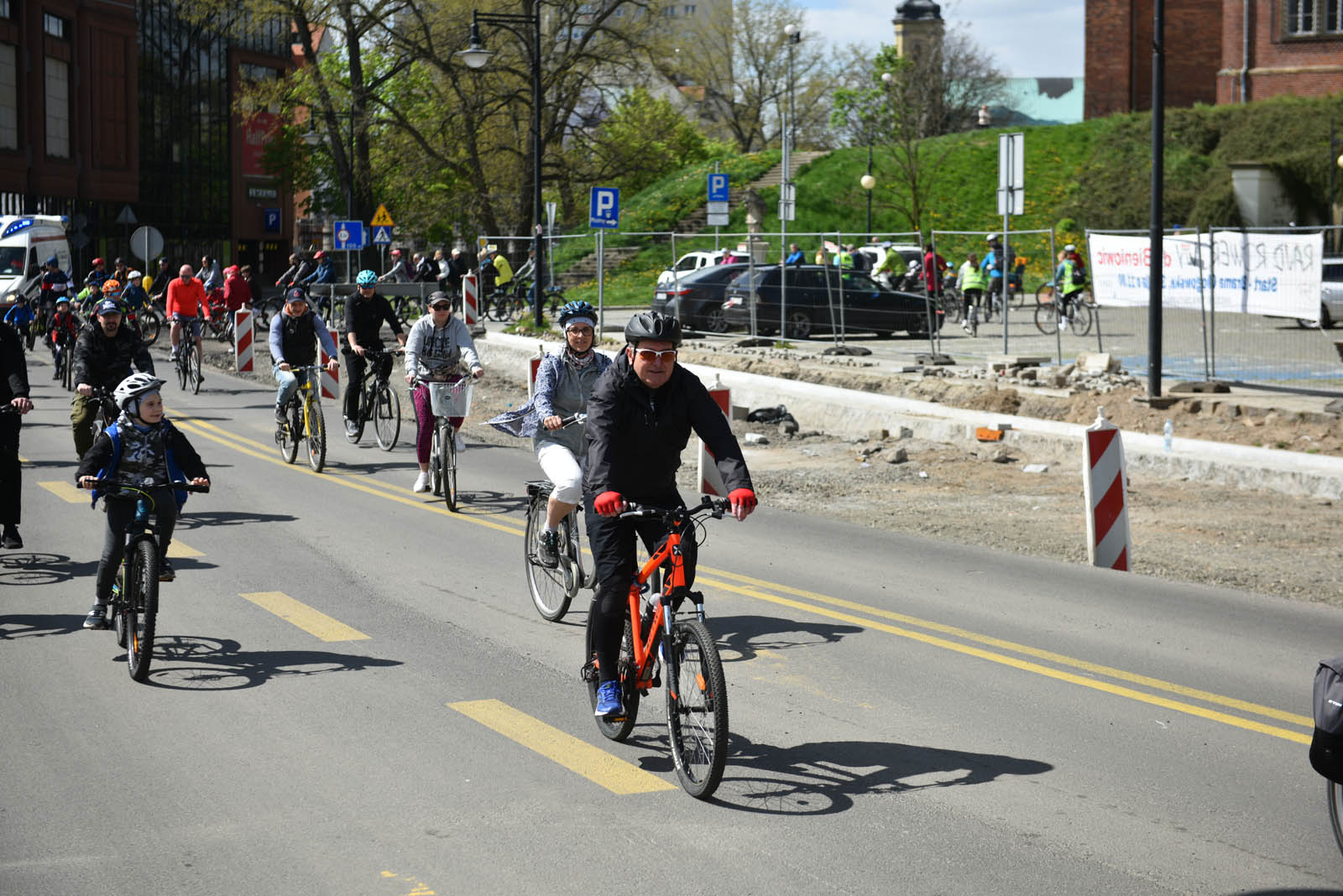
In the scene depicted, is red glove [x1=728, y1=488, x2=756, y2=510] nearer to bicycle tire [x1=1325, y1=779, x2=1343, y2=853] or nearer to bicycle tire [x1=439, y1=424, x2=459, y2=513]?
bicycle tire [x1=1325, y1=779, x2=1343, y2=853]

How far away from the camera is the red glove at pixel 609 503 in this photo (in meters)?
5.71

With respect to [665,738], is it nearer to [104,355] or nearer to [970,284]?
[104,355]

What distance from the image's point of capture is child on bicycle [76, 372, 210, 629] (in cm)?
774

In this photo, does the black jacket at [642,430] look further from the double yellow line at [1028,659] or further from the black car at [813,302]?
the black car at [813,302]

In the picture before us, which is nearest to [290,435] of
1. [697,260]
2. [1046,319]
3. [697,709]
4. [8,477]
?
[8,477]

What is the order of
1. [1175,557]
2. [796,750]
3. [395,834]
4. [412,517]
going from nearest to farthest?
[395,834]
[796,750]
[1175,557]
[412,517]

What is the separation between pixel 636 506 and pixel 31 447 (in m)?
14.2

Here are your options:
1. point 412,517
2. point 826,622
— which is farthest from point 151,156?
point 826,622

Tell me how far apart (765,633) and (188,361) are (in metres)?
19.4

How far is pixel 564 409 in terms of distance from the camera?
9344 mm

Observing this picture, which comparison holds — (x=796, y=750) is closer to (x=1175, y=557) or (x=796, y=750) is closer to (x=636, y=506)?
(x=636, y=506)

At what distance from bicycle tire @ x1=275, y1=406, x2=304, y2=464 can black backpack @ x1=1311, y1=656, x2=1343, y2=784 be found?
43.4ft

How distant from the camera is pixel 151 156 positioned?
76.7m

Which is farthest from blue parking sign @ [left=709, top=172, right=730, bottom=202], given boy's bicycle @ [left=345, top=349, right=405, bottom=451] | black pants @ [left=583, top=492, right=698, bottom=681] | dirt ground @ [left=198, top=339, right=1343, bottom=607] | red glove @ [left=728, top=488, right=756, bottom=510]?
red glove @ [left=728, top=488, right=756, bottom=510]
